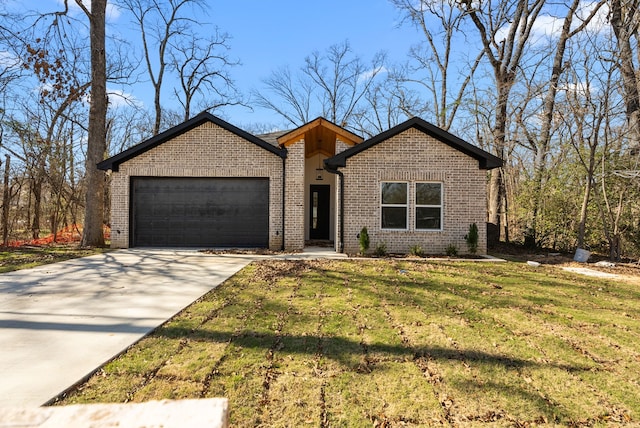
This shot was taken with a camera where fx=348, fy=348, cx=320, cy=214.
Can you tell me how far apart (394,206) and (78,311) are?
850 cm

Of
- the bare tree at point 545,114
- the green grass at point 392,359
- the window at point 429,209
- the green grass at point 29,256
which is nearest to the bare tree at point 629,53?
the bare tree at point 545,114

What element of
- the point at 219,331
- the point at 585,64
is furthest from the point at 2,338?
the point at 585,64

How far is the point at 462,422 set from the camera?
234 centimetres

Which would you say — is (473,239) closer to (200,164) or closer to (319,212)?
(319,212)

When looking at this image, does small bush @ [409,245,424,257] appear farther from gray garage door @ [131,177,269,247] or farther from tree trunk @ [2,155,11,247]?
tree trunk @ [2,155,11,247]

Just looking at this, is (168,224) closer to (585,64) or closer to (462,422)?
(462,422)

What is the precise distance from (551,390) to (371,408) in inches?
59.4

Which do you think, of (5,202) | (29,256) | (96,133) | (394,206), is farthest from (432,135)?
(5,202)

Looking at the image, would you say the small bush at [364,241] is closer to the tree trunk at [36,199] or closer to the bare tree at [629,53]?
the bare tree at [629,53]

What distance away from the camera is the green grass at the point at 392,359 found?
98.3 inches

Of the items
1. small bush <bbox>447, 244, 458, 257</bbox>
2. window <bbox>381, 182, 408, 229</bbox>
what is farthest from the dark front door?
small bush <bbox>447, 244, 458, 257</bbox>

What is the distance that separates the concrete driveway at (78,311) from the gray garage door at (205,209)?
277cm

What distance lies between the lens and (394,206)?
10891mm

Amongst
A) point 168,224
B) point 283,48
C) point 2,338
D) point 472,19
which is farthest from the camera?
point 283,48
